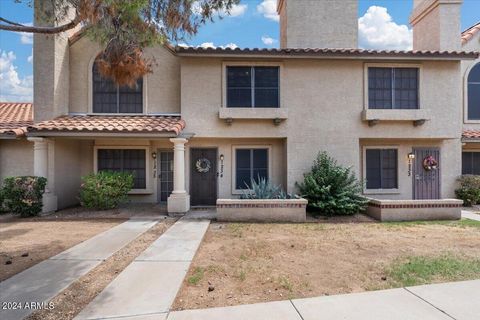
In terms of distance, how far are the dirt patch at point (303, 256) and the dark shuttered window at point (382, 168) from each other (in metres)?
3.38

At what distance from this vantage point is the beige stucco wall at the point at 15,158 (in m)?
11.2

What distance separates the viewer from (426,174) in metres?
12.3

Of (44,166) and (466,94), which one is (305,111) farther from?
(44,166)

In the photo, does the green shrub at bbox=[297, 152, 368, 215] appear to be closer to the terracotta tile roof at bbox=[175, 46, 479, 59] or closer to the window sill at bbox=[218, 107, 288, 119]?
the window sill at bbox=[218, 107, 288, 119]

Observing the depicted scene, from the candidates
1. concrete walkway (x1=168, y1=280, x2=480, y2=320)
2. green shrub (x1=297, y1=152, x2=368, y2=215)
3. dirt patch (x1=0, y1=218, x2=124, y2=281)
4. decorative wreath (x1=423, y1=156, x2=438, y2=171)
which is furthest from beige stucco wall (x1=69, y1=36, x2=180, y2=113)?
decorative wreath (x1=423, y1=156, x2=438, y2=171)

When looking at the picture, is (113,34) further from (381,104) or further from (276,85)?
(381,104)

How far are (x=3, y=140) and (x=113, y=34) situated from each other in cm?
830

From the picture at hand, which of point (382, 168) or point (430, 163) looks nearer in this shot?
point (430, 163)

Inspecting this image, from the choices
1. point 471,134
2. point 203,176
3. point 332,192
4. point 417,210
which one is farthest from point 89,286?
point 471,134

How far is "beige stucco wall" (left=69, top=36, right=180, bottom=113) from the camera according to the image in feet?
39.4

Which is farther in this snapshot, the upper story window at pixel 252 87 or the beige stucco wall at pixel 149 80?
the beige stucco wall at pixel 149 80

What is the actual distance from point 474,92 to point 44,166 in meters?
17.9

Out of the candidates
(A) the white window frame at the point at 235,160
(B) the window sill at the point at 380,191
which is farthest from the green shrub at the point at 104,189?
(B) the window sill at the point at 380,191

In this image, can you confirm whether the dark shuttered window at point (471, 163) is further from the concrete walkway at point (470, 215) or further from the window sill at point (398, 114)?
the window sill at point (398, 114)
